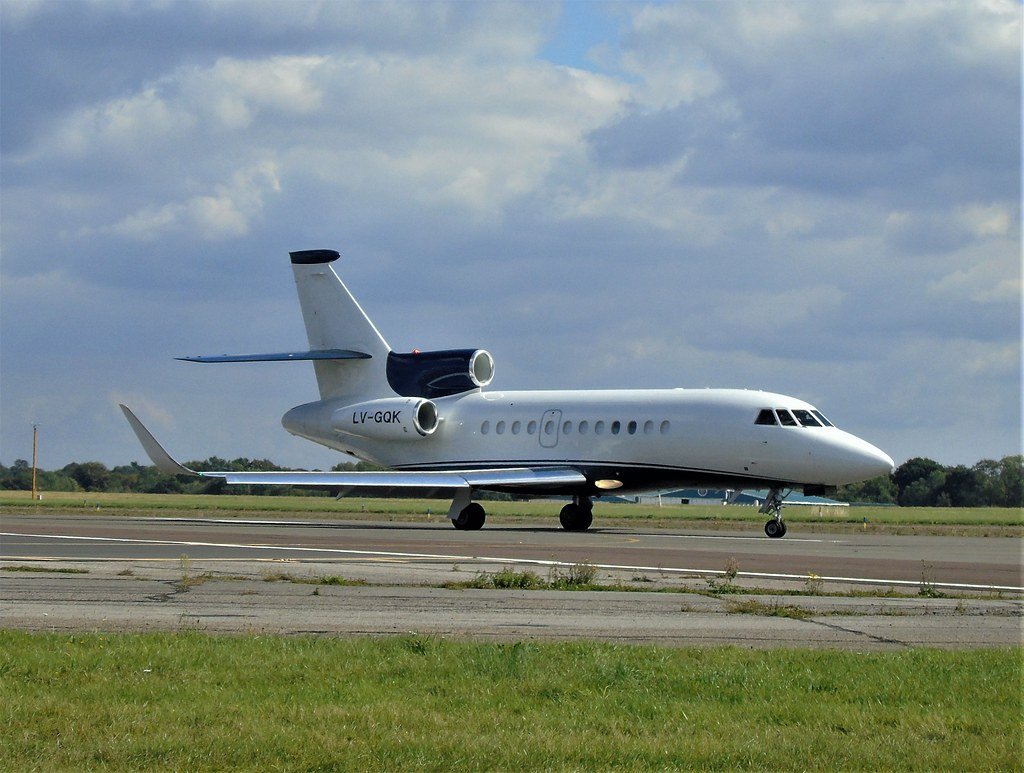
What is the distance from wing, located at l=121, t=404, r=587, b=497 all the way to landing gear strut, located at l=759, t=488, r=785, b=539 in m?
5.18

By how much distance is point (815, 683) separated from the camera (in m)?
8.86

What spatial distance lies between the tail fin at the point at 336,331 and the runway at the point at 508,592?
12823 mm

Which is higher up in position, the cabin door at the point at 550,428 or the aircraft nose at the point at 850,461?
the cabin door at the point at 550,428

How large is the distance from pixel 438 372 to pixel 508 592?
25228 millimetres

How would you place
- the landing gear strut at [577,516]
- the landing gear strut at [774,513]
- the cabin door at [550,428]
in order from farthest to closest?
the cabin door at [550,428], the landing gear strut at [577,516], the landing gear strut at [774,513]

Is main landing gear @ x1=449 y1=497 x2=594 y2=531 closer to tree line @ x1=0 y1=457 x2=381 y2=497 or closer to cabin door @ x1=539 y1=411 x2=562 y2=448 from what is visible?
cabin door @ x1=539 y1=411 x2=562 y2=448

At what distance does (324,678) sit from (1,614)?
5271 millimetres

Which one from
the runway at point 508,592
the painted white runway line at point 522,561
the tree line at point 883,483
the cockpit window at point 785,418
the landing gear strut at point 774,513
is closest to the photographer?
the runway at point 508,592

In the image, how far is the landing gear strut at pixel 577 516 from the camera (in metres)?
36.3

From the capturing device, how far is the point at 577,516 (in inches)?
1433

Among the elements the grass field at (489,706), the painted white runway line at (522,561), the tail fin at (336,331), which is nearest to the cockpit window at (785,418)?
the painted white runway line at (522,561)

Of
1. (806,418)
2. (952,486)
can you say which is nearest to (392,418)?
(806,418)

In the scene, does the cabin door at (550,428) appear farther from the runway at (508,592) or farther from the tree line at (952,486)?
the tree line at (952,486)

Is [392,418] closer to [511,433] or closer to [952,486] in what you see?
[511,433]
